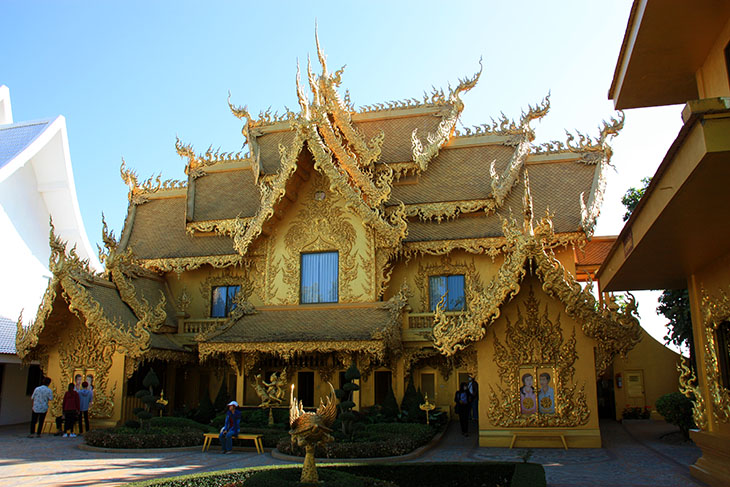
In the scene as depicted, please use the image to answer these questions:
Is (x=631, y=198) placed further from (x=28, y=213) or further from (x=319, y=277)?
(x=28, y=213)

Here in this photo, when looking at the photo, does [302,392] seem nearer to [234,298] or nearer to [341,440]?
[234,298]

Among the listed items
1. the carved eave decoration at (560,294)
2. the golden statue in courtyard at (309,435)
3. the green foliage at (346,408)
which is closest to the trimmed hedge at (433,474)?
the golden statue in courtyard at (309,435)

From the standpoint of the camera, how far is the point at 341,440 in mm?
10820

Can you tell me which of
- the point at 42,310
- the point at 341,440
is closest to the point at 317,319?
the point at 341,440

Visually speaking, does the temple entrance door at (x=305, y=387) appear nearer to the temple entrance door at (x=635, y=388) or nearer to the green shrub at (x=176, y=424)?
the green shrub at (x=176, y=424)

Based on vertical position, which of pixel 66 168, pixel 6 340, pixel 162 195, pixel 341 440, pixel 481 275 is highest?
pixel 66 168

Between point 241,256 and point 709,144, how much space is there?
42.9 feet

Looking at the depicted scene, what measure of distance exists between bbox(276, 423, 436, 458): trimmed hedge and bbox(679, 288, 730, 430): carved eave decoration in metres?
4.25

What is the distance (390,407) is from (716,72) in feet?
29.3

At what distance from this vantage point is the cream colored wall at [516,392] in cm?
1087

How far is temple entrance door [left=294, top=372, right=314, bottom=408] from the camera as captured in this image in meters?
15.6

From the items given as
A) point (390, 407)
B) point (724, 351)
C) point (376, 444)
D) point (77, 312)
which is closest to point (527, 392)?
point (376, 444)

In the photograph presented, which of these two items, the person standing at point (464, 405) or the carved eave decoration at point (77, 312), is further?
the carved eave decoration at point (77, 312)

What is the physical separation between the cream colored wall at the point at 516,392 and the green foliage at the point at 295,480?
15.6 feet
